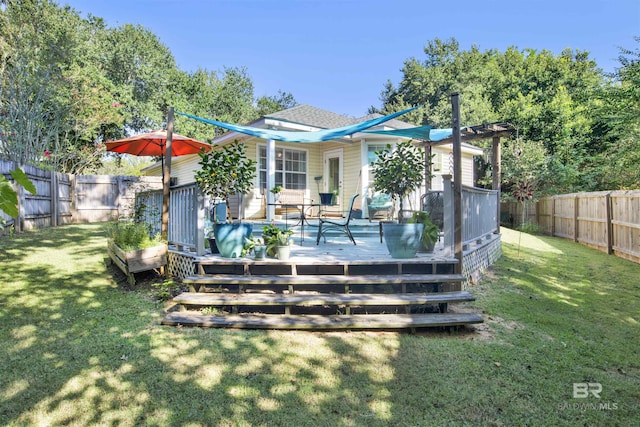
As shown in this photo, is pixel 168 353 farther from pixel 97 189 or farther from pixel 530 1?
pixel 530 1

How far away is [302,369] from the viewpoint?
8.96 ft

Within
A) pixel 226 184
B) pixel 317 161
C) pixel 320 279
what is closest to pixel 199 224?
pixel 226 184

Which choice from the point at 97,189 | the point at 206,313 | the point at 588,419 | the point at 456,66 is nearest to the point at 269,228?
the point at 206,313

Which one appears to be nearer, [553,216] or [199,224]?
[199,224]

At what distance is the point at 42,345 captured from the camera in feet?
9.84

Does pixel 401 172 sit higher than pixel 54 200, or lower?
higher

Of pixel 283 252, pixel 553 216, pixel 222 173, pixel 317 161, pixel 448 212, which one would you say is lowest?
pixel 283 252

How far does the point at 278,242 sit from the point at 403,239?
1571 millimetres

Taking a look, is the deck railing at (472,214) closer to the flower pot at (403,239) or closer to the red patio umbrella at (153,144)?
the flower pot at (403,239)

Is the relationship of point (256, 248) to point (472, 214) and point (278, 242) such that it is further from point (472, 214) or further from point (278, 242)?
point (472, 214)

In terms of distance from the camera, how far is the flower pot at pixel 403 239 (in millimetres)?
4320

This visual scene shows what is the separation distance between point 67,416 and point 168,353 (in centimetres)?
84

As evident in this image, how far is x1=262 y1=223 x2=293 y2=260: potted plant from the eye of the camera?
4.20 meters

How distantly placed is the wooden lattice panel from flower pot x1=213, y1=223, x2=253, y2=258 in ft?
1.49
